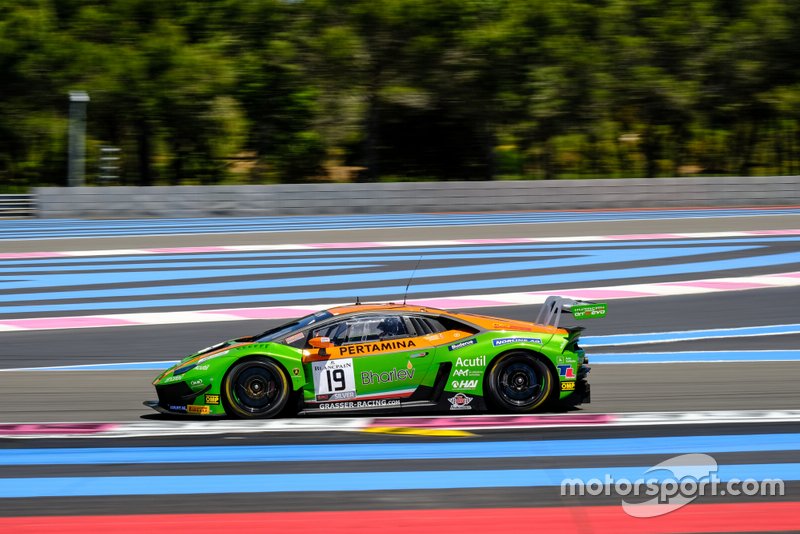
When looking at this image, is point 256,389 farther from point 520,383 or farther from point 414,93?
point 414,93

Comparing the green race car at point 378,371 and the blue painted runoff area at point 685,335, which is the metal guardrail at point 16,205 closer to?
the blue painted runoff area at point 685,335

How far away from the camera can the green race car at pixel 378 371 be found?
8.56 m

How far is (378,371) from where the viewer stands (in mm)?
8570

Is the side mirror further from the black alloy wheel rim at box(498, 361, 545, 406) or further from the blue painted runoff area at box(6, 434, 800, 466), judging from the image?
the black alloy wheel rim at box(498, 361, 545, 406)

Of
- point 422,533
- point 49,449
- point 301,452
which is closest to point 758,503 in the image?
point 422,533

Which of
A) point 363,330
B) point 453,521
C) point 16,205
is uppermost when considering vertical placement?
point 16,205

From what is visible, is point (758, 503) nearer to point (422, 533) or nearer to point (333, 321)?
point (422, 533)

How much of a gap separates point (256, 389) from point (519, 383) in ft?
7.23

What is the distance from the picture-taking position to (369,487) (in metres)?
6.85

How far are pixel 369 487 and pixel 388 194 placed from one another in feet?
62.5

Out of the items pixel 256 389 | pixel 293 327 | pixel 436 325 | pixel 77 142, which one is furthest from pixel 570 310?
pixel 77 142

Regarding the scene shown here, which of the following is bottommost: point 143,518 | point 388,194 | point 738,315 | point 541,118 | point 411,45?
point 143,518

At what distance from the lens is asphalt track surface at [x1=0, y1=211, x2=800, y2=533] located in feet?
20.4

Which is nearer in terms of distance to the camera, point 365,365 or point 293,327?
point 365,365
